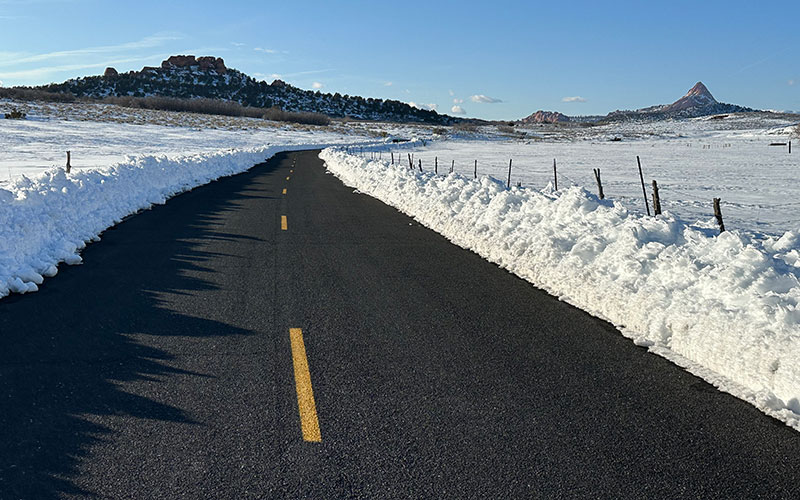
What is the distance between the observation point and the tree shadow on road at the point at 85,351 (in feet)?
12.4

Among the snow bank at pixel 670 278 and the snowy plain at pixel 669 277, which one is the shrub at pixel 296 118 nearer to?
the snowy plain at pixel 669 277

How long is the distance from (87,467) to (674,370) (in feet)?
15.3

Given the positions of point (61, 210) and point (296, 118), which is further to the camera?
point (296, 118)

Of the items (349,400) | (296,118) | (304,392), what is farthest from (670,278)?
(296,118)

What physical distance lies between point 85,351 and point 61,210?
7.23 metres

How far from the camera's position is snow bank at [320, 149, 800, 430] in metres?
5.12

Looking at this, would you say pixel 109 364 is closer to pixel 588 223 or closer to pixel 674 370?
pixel 674 370

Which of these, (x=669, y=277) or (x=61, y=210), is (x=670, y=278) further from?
(x=61, y=210)

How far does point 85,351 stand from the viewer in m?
5.55

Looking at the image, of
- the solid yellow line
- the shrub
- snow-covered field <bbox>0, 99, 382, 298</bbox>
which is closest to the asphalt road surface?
the solid yellow line

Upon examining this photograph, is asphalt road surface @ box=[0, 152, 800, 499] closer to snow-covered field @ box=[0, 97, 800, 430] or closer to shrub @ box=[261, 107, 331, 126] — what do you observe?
snow-covered field @ box=[0, 97, 800, 430]

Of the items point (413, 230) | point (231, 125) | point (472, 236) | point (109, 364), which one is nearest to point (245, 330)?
point (109, 364)

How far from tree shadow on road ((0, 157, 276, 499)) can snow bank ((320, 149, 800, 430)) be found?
167 inches

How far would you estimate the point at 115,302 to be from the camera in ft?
23.6
